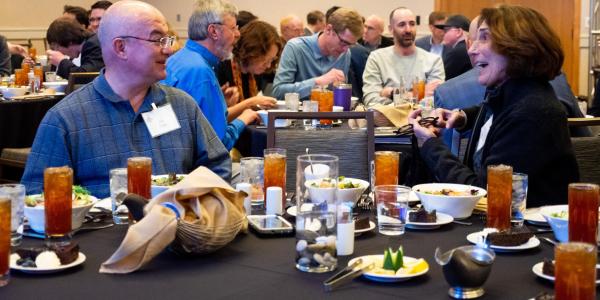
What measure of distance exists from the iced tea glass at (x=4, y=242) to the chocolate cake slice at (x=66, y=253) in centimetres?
12

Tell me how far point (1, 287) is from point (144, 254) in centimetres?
29

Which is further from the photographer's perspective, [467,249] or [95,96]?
[95,96]

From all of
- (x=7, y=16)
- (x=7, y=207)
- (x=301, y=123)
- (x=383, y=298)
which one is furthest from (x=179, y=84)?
(x=7, y=16)

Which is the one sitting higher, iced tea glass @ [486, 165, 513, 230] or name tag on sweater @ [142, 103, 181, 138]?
name tag on sweater @ [142, 103, 181, 138]

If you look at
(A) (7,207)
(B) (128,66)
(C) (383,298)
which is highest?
(B) (128,66)

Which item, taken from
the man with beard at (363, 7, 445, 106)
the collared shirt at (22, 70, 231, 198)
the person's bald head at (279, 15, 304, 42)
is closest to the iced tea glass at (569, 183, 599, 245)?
the collared shirt at (22, 70, 231, 198)

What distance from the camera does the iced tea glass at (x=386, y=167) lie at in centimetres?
252

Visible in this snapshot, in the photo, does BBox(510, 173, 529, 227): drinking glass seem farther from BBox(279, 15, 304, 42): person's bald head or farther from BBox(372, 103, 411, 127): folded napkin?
BBox(279, 15, 304, 42): person's bald head

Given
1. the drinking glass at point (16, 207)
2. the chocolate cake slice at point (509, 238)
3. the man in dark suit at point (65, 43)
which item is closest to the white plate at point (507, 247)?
the chocolate cake slice at point (509, 238)

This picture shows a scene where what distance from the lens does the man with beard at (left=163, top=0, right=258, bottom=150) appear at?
4.04m

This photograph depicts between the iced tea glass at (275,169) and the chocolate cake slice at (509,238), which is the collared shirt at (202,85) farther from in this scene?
the chocolate cake slice at (509,238)

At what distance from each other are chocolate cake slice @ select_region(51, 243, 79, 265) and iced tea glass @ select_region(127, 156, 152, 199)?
1.39 feet

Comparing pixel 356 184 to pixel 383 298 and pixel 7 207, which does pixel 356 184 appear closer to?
pixel 383 298

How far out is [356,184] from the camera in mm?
2520
